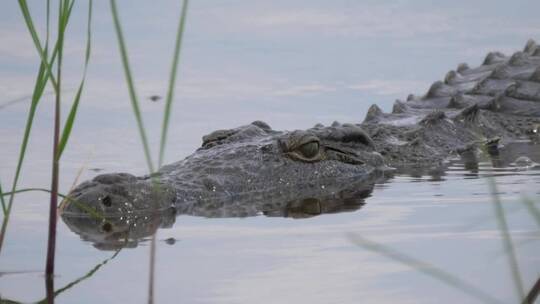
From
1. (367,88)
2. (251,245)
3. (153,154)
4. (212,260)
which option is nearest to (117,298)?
(212,260)

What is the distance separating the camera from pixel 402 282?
180 inches

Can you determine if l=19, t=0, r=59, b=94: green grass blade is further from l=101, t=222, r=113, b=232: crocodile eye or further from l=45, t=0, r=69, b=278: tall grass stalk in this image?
l=101, t=222, r=113, b=232: crocodile eye

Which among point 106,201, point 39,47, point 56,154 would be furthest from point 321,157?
point 39,47

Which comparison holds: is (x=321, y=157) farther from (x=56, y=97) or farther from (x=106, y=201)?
(x=56, y=97)

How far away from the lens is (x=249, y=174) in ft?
25.8

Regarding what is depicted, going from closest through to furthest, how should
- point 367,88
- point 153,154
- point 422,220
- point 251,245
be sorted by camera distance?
1. point 251,245
2. point 422,220
3. point 153,154
4. point 367,88

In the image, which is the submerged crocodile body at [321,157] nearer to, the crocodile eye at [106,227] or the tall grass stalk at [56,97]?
the crocodile eye at [106,227]

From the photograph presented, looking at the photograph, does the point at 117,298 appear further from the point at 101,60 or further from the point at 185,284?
the point at 101,60

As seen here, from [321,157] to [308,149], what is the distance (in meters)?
0.19

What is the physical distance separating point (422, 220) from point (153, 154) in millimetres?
4406

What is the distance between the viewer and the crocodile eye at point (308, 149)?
8320 millimetres

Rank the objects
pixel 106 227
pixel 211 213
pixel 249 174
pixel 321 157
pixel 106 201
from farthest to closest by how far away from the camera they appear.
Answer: pixel 321 157 < pixel 249 174 < pixel 211 213 < pixel 106 201 < pixel 106 227

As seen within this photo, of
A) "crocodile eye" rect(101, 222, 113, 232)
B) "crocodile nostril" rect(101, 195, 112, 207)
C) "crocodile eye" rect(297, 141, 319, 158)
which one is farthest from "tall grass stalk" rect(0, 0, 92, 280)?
"crocodile eye" rect(297, 141, 319, 158)

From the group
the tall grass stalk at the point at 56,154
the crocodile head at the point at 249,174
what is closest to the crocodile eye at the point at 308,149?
the crocodile head at the point at 249,174
